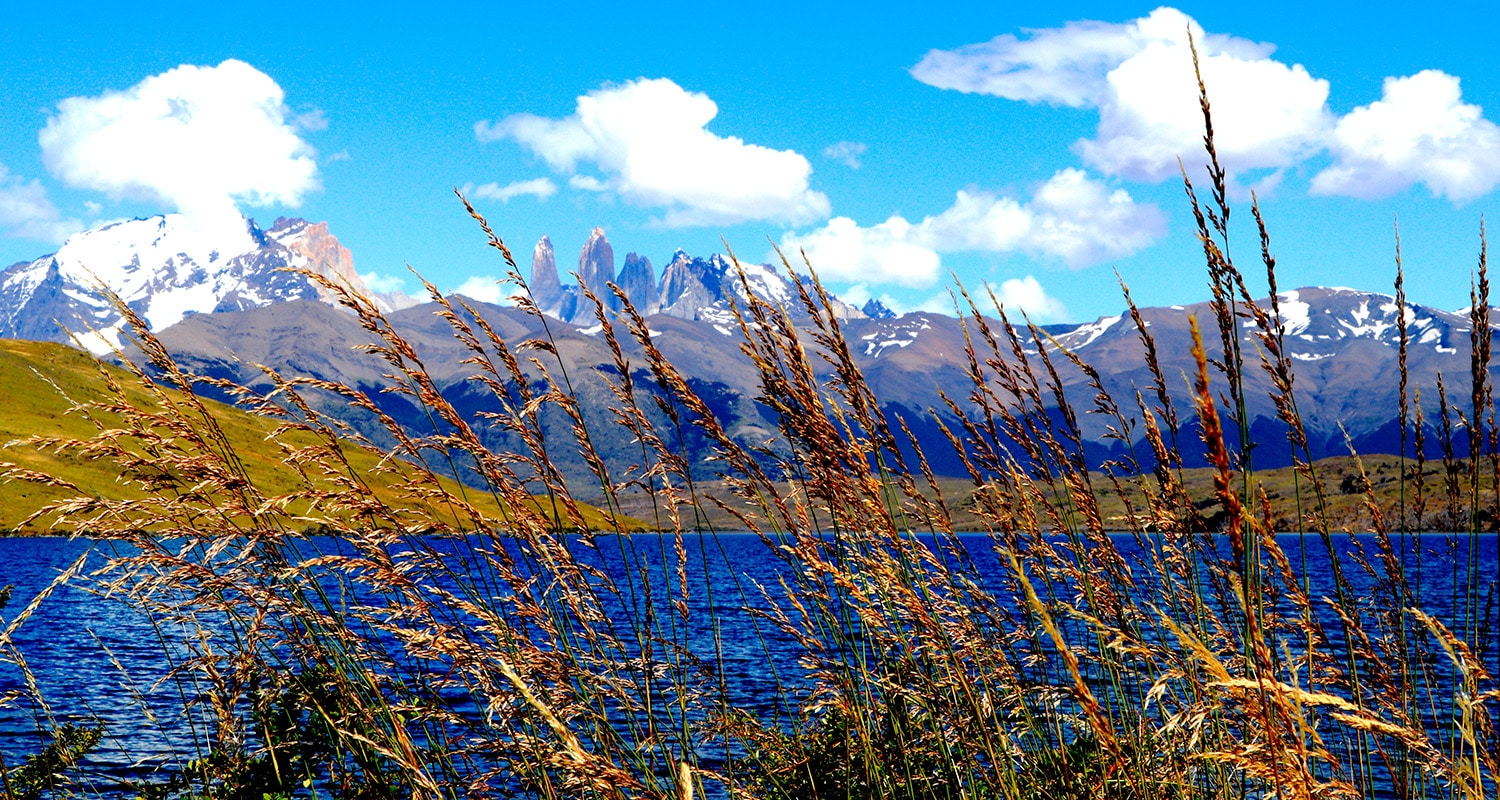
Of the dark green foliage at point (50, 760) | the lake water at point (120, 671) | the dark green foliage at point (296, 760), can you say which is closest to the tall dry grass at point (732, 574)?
the dark green foliage at point (296, 760)

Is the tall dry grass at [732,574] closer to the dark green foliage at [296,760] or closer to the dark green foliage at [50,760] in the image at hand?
the dark green foliage at [296,760]

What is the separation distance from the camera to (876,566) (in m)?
3.79

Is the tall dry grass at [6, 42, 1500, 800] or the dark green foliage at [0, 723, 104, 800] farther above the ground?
the tall dry grass at [6, 42, 1500, 800]

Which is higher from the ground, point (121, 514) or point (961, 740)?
point (121, 514)

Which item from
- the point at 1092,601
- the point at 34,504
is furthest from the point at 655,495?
the point at 34,504

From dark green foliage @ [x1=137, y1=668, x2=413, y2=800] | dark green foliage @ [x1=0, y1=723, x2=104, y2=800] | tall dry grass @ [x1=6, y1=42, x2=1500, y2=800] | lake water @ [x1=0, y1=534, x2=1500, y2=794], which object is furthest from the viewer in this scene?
lake water @ [x1=0, y1=534, x2=1500, y2=794]

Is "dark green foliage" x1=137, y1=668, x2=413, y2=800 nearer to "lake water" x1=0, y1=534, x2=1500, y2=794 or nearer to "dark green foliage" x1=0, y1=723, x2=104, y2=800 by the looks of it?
"dark green foliage" x1=0, y1=723, x2=104, y2=800

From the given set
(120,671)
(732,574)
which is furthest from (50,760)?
(732,574)

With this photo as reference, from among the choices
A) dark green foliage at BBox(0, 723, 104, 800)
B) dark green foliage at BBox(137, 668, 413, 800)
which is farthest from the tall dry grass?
dark green foliage at BBox(0, 723, 104, 800)

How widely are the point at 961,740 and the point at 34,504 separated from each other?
562 feet

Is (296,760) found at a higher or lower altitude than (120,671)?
lower

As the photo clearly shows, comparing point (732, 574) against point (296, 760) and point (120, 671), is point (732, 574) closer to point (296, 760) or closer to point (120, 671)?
point (296, 760)

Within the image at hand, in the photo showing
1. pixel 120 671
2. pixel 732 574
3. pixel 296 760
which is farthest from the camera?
pixel 120 671

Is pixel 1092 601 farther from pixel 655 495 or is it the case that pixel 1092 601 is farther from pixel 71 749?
pixel 71 749
